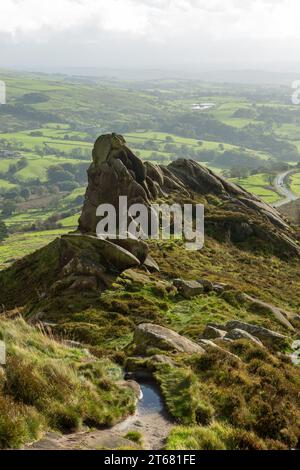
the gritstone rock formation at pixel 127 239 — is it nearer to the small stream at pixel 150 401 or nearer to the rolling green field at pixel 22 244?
the small stream at pixel 150 401

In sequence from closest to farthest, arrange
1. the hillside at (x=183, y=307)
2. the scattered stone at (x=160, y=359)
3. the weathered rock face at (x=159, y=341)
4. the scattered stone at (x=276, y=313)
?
the hillside at (x=183, y=307) → the scattered stone at (x=160, y=359) → the weathered rock face at (x=159, y=341) → the scattered stone at (x=276, y=313)

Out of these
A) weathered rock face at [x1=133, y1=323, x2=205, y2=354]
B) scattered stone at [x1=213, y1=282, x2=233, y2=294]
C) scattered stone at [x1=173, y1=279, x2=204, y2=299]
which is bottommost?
scattered stone at [x1=213, y1=282, x2=233, y2=294]

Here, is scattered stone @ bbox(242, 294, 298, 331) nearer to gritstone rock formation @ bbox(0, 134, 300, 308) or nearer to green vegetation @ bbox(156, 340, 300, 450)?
gritstone rock formation @ bbox(0, 134, 300, 308)

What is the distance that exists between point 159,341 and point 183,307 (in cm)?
1227

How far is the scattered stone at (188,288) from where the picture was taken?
130ft

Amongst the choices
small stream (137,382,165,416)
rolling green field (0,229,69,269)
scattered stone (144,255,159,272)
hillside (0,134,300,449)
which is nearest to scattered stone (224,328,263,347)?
hillside (0,134,300,449)

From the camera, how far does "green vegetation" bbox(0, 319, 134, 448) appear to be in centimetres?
1416

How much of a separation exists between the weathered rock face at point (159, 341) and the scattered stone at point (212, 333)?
313 centimetres

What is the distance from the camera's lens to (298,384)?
73.9 feet

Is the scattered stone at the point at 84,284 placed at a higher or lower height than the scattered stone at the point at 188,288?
higher

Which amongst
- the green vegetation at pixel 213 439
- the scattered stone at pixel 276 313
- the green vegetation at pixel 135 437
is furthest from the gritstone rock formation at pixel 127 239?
the green vegetation at pixel 135 437

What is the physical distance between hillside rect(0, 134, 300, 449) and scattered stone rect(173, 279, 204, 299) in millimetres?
105
